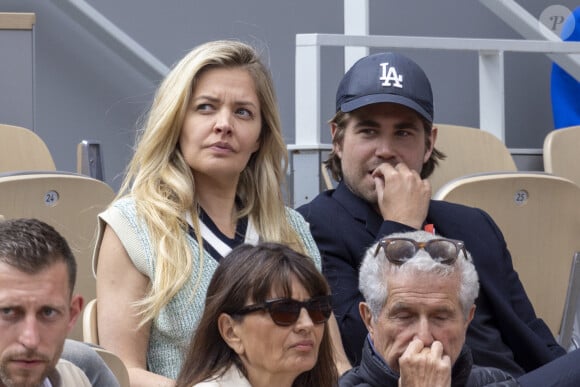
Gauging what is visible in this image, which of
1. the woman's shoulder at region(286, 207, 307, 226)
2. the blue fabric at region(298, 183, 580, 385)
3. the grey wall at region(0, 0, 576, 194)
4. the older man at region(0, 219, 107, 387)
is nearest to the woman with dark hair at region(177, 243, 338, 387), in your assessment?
the older man at region(0, 219, 107, 387)

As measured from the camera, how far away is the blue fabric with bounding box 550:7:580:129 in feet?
21.4

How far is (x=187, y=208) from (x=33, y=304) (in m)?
0.93

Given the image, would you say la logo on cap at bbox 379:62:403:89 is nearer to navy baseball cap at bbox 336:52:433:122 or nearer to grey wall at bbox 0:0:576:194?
navy baseball cap at bbox 336:52:433:122

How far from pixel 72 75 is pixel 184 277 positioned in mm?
3943

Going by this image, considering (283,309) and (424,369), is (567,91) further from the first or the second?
(283,309)

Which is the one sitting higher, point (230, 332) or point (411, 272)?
point (411, 272)

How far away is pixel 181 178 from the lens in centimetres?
336

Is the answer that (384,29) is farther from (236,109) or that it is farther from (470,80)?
(236,109)

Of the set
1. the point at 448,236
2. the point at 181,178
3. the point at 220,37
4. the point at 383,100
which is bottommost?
the point at 448,236

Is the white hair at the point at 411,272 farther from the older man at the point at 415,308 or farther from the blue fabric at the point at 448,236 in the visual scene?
the blue fabric at the point at 448,236

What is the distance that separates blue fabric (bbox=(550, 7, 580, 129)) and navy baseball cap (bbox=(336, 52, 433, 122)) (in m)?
2.99

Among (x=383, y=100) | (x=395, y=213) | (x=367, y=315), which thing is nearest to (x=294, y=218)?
(x=395, y=213)

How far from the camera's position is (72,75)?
691cm

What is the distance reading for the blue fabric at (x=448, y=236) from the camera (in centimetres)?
341
